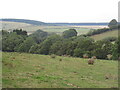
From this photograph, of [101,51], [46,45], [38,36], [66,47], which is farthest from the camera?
[38,36]

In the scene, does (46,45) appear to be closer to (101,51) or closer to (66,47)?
(66,47)

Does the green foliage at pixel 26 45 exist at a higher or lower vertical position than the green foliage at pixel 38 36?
lower

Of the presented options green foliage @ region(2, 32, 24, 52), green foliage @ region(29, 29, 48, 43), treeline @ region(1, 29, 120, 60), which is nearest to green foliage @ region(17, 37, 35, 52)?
treeline @ region(1, 29, 120, 60)

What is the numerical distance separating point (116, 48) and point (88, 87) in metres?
29.4

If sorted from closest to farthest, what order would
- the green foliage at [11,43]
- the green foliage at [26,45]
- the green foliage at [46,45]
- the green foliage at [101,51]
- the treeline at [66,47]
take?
1. the green foliage at [101,51]
2. the treeline at [66,47]
3. the green foliage at [46,45]
4. the green foliage at [26,45]
5. the green foliage at [11,43]

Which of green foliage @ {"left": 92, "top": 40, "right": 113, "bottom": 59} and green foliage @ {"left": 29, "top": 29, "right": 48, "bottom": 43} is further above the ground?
green foliage @ {"left": 29, "top": 29, "right": 48, "bottom": 43}

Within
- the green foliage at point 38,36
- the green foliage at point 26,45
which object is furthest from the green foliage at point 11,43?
the green foliage at point 38,36

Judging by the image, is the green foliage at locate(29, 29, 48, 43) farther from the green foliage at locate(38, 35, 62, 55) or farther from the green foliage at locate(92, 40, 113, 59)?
the green foliage at locate(92, 40, 113, 59)

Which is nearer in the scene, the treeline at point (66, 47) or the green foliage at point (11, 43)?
the treeline at point (66, 47)

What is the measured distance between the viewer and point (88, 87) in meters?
15.0

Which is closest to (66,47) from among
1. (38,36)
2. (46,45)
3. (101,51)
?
(46,45)

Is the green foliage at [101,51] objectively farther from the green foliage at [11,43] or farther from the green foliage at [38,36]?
the green foliage at [38,36]

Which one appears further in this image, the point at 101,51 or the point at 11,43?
the point at 11,43

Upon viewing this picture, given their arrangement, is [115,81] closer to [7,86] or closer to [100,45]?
[7,86]
